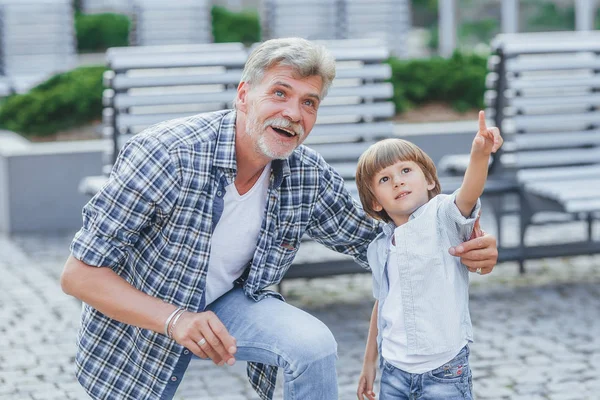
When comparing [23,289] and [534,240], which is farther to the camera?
[534,240]

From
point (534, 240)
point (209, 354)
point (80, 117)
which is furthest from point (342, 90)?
point (80, 117)

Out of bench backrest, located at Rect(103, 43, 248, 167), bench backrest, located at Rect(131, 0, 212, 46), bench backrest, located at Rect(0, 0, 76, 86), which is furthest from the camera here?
bench backrest, located at Rect(0, 0, 76, 86)

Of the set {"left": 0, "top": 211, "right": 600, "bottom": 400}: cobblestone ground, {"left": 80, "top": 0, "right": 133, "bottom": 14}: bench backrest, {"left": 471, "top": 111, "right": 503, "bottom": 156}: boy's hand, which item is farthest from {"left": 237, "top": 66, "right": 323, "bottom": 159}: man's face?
{"left": 80, "top": 0, "right": 133, "bottom": 14}: bench backrest

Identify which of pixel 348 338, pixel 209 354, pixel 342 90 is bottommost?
pixel 348 338

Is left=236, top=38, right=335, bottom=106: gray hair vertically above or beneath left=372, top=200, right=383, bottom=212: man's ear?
above

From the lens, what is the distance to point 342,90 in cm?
614

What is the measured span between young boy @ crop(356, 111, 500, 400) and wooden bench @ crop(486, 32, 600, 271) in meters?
2.81

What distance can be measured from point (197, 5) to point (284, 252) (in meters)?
10.6

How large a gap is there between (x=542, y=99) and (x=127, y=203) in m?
3.80

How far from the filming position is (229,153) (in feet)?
11.1

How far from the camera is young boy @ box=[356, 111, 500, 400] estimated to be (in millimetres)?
3287

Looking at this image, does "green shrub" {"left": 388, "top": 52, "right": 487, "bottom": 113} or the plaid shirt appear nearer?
the plaid shirt

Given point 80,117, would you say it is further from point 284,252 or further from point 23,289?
point 284,252

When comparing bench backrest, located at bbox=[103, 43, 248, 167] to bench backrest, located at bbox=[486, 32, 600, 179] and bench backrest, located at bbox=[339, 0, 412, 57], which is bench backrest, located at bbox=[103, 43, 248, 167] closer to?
bench backrest, located at bbox=[486, 32, 600, 179]
